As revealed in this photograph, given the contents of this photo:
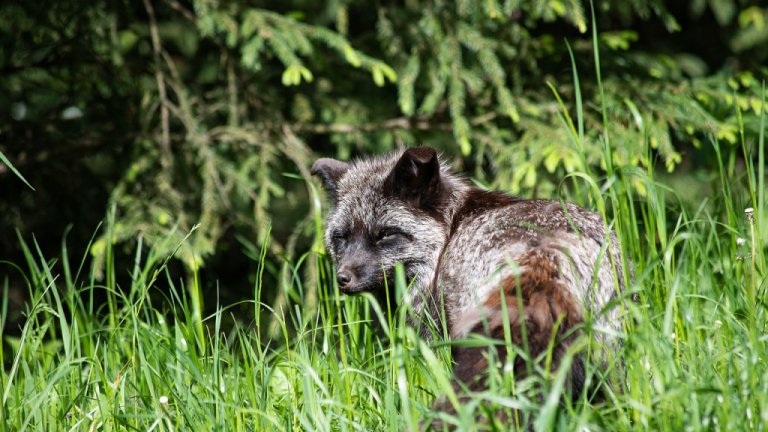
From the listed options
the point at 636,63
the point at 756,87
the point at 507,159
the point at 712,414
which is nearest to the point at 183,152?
the point at 507,159

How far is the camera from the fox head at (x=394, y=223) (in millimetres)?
4449

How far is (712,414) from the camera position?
249cm

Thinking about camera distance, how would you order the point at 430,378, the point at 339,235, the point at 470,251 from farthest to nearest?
the point at 339,235 < the point at 470,251 < the point at 430,378

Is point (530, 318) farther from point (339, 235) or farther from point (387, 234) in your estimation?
point (339, 235)

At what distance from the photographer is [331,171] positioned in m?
5.12

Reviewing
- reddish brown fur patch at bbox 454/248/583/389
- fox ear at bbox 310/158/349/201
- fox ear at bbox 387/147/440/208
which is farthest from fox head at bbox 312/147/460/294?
reddish brown fur patch at bbox 454/248/583/389

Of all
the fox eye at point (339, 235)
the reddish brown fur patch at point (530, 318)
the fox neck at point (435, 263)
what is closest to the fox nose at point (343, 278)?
the fox neck at point (435, 263)

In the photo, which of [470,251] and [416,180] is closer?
[470,251]

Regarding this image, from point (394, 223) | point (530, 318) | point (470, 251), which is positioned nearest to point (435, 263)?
point (394, 223)

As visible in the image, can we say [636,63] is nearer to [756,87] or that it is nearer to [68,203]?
[756,87]

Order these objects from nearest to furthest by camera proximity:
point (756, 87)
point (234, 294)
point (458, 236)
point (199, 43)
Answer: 1. point (458, 236)
2. point (756, 87)
3. point (234, 294)
4. point (199, 43)

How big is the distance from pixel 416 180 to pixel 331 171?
749 millimetres

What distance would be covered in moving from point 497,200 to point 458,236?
1.47ft

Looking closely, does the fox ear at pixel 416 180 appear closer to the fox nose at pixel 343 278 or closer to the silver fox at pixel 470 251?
the silver fox at pixel 470 251
